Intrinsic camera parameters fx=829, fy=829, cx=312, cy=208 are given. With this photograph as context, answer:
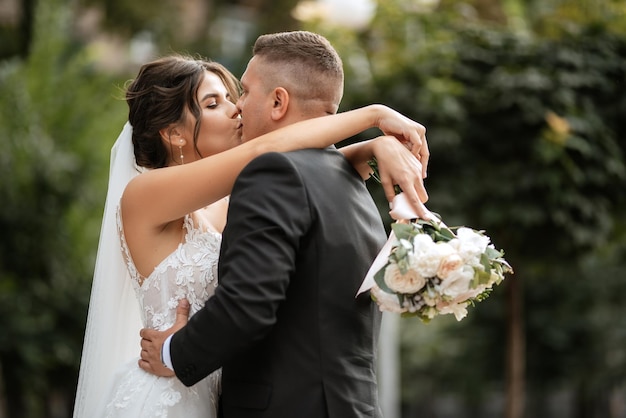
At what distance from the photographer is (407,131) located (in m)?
2.67

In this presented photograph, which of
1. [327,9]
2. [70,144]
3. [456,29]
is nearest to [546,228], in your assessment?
Answer: [456,29]

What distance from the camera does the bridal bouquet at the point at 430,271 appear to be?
2.33 metres

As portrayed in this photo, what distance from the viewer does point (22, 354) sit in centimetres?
700

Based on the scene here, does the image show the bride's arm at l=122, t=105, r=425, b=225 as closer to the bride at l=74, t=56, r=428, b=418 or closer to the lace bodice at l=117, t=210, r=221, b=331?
the bride at l=74, t=56, r=428, b=418

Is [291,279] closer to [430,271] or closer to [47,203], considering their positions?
[430,271]

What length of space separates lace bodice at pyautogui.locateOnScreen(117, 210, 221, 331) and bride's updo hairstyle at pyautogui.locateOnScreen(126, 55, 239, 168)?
369 mm

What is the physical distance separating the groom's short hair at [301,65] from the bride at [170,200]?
0.38 feet

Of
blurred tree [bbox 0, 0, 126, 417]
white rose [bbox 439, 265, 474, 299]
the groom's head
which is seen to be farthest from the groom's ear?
blurred tree [bbox 0, 0, 126, 417]

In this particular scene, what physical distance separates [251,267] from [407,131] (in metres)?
0.71

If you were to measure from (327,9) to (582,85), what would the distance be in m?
1.98

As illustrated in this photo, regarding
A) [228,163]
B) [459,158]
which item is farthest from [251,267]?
[459,158]

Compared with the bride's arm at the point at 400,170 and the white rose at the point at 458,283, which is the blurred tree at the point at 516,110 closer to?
the bride's arm at the point at 400,170

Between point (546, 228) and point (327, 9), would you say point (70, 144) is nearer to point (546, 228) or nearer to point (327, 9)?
point (327, 9)

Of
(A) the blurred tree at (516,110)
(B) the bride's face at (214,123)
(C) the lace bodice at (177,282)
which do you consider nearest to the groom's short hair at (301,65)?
(B) the bride's face at (214,123)
